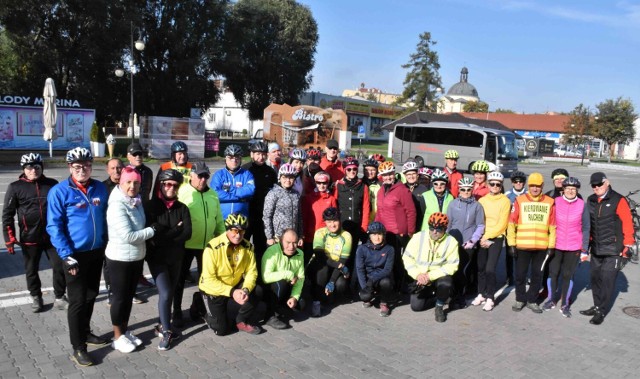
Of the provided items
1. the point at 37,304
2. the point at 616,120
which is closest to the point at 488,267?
the point at 37,304

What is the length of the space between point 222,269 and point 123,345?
120cm

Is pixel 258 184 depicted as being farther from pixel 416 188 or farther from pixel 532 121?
pixel 532 121

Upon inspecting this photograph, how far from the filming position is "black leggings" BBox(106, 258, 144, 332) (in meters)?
4.55

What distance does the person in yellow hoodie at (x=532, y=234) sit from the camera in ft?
20.7

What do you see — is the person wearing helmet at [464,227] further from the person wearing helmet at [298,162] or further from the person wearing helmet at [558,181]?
the person wearing helmet at [298,162]

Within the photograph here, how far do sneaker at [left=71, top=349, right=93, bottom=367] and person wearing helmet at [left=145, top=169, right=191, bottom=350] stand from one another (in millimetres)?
670

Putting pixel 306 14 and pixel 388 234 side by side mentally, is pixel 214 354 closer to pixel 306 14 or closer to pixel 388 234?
pixel 388 234

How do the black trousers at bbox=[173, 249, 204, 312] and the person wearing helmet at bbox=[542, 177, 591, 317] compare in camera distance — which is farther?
the person wearing helmet at bbox=[542, 177, 591, 317]

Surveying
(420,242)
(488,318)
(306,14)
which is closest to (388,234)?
(420,242)

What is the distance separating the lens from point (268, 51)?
41188mm

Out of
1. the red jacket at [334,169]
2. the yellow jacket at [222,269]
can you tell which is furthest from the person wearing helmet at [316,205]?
the red jacket at [334,169]

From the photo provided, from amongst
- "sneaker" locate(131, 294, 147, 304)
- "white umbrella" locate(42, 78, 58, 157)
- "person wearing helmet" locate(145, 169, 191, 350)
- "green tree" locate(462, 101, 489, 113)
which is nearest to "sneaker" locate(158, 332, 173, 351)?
"person wearing helmet" locate(145, 169, 191, 350)

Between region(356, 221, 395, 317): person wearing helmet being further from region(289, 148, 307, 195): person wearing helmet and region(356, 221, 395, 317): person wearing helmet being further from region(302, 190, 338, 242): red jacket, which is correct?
region(289, 148, 307, 195): person wearing helmet

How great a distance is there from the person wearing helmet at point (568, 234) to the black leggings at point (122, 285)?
199 inches
